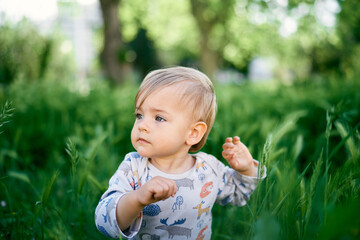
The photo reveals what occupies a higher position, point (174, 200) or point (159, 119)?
point (159, 119)

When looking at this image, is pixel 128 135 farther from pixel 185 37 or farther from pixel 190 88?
pixel 185 37

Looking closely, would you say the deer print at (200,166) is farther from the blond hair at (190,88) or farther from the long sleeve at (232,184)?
the blond hair at (190,88)

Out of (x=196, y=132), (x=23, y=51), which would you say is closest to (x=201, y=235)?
(x=196, y=132)

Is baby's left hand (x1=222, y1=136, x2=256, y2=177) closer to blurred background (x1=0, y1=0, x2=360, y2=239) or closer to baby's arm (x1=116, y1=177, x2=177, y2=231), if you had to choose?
blurred background (x1=0, y1=0, x2=360, y2=239)

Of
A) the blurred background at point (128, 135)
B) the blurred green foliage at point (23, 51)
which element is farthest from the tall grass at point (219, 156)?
the blurred green foliage at point (23, 51)

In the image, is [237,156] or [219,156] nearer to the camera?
[237,156]

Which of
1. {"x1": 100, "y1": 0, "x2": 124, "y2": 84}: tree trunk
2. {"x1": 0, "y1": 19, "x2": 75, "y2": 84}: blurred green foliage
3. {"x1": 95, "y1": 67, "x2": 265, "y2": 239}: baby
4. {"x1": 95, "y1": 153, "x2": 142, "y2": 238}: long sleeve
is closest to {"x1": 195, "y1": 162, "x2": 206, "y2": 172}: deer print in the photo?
{"x1": 95, "y1": 67, "x2": 265, "y2": 239}: baby

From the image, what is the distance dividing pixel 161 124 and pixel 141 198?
281mm

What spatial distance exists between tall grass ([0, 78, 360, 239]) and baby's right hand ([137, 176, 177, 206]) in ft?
0.85

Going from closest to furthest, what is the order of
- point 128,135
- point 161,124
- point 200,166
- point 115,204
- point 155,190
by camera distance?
point 155,190, point 115,204, point 161,124, point 200,166, point 128,135

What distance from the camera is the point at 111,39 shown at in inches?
267

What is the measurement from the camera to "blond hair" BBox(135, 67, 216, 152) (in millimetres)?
1117

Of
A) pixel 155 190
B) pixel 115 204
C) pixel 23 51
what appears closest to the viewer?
pixel 155 190

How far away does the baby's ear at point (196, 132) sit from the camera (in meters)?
1.15
